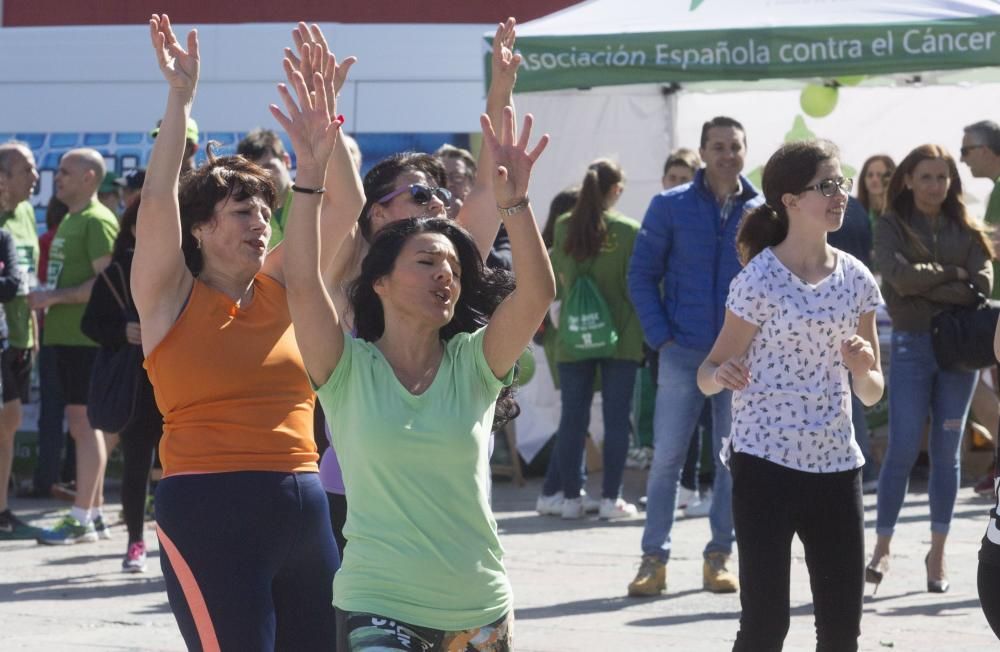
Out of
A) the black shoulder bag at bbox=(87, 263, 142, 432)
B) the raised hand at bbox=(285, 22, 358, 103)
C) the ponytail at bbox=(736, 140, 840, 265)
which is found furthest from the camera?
the black shoulder bag at bbox=(87, 263, 142, 432)

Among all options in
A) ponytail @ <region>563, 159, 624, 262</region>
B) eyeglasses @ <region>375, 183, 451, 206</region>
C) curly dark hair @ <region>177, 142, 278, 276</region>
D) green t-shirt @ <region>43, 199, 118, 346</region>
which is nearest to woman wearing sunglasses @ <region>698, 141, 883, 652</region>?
eyeglasses @ <region>375, 183, 451, 206</region>

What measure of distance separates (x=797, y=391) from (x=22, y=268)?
5.50 m

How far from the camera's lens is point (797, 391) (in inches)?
197

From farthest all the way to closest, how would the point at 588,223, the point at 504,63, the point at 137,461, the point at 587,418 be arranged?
the point at 587,418 < the point at 588,223 < the point at 137,461 < the point at 504,63

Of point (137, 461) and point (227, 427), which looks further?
point (137, 461)

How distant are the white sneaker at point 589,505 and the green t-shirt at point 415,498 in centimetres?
623

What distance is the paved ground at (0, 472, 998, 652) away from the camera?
21.7 feet

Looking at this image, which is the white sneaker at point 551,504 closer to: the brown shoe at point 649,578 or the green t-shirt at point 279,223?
the brown shoe at point 649,578

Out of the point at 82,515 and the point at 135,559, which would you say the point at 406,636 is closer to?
the point at 135,559

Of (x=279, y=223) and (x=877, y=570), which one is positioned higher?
(x=279, y=223)

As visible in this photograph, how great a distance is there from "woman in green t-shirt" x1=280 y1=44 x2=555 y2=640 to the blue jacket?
11.8 ft

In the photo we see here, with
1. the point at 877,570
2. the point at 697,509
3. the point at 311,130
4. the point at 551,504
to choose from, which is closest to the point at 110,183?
the point at 551,504

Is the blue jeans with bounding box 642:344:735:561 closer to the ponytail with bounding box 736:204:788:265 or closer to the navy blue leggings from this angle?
the ponytail with bounding box 736:204:788:265

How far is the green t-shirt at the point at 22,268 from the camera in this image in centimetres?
942
